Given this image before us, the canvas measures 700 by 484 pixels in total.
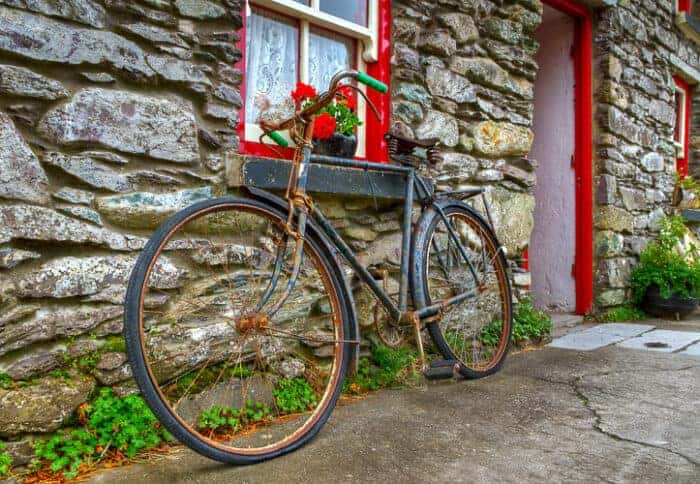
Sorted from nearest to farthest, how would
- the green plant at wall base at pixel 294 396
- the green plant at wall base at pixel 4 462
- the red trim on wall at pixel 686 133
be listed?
1. the green plant at wall base at pixel 4 462
2. the green plant at wall base at pixel 294 396
3. the red trim on wall at pixel 686 133

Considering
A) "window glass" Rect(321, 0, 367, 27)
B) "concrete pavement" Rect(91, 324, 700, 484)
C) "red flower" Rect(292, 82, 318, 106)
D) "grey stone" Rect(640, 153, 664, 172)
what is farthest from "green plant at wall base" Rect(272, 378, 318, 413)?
"grey stone" Rect(640, 153, 664, 172)

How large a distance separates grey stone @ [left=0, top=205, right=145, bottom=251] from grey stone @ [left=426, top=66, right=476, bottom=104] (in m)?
1.94

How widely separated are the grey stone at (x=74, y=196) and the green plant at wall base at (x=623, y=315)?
4.25 meters

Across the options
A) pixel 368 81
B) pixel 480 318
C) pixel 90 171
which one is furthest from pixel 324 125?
pixel 480 318

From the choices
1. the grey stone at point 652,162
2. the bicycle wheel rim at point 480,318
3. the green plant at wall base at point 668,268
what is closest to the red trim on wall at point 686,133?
the grey stone at point 652,162

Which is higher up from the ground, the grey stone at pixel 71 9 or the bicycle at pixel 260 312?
the grey stone at pixel 71 9

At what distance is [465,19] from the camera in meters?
3.46

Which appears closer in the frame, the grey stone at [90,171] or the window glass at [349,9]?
the grey stone at [90,171]

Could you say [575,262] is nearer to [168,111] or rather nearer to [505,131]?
[505,131]

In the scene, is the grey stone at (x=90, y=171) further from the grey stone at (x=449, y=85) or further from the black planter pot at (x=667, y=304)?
the black planter pot at (x=667, y=304)

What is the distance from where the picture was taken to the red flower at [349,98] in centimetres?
289

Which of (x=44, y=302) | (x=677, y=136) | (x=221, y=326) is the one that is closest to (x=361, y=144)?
(x=221, y=326)

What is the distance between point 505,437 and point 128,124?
1.81 meters

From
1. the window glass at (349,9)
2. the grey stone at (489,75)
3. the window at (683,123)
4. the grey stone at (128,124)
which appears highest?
the window at (683,123)
